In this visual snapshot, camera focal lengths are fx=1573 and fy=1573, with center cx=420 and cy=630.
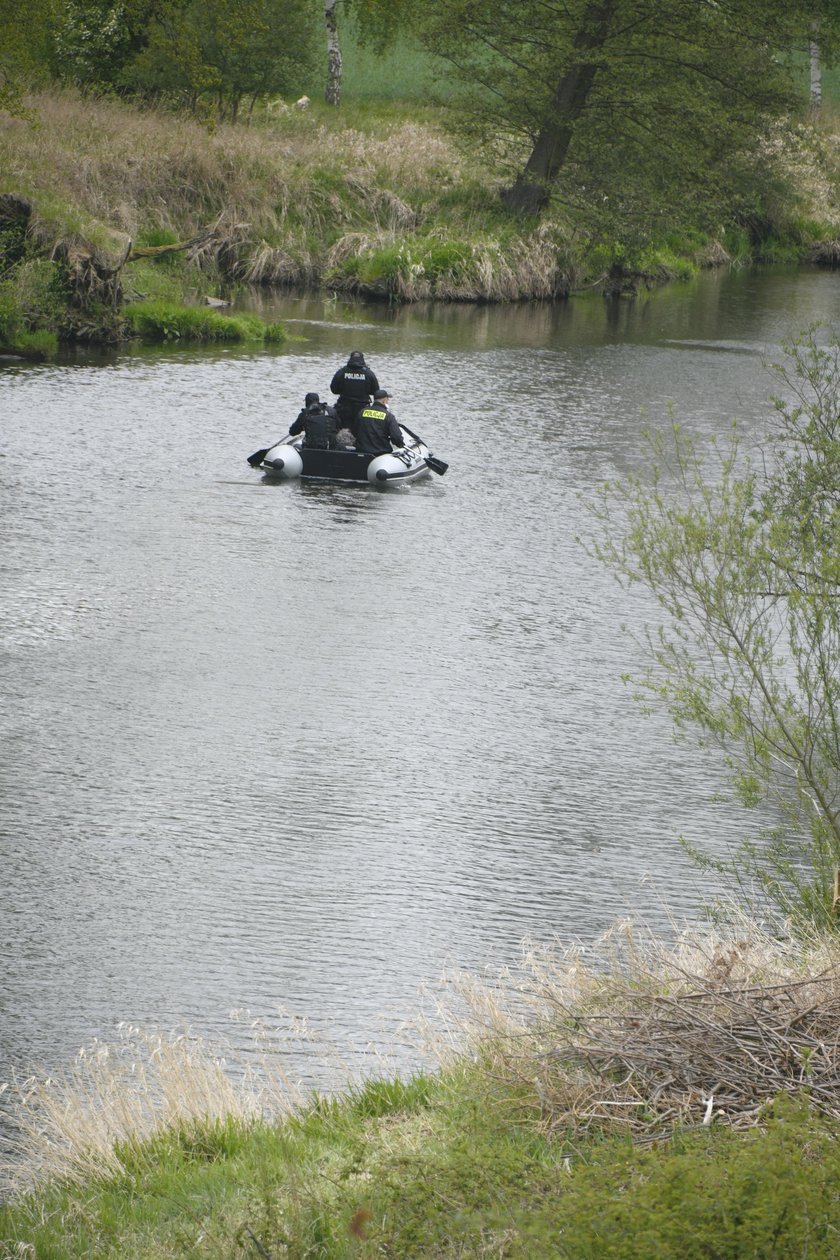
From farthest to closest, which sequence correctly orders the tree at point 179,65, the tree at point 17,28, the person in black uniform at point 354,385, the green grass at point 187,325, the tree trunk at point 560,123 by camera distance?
1. the tree at point 179,65
2. the tree trunk at point 560,123
3. the green grass at point 187,325
4. the tree at point 17,28
5. the person in black uniform at point 354,385

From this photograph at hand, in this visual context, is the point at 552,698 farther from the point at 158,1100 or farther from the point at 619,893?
the point at 158,1100

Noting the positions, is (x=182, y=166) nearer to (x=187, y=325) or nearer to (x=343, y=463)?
(x=187, y=325)

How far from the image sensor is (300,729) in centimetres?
1255

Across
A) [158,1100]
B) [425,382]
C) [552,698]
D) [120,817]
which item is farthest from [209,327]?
[158,1100]

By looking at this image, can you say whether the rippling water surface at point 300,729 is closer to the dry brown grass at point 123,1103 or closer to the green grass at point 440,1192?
the dry brown grass at point 123,1103

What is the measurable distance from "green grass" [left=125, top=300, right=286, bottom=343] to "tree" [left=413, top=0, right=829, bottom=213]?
1287 centimetres

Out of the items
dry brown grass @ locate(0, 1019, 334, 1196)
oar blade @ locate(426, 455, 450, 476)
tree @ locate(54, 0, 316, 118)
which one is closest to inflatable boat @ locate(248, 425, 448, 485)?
oar blade @ locate(426, 455, 450, 476)

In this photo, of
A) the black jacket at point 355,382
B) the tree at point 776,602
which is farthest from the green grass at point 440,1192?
the black jacket at point 355,382

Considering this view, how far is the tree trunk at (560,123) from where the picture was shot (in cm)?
4016

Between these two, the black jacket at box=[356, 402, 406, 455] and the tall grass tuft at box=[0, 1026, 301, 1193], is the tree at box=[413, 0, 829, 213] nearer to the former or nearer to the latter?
the black jacket at box=[356, 402, 406, 455]

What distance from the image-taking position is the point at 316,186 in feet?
132

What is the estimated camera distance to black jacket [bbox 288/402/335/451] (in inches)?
822

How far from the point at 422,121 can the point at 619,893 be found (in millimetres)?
43087

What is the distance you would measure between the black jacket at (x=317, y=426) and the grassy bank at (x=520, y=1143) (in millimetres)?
14209
